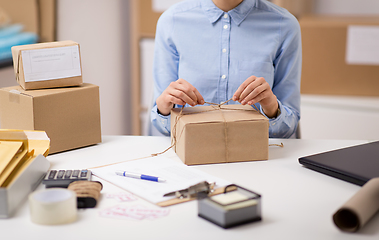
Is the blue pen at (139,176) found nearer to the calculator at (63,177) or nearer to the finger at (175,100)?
the calculator at (63,177)

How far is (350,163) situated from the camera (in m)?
0.94

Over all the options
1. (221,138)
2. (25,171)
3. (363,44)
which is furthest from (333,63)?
(25,171)

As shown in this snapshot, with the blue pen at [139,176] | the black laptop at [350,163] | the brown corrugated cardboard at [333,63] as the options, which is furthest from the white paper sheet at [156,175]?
the brown corrugated cardboard at [333,63]

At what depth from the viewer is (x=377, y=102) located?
2.12 meters

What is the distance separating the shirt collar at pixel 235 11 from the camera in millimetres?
1381

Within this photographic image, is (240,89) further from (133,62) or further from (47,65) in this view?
(133,62)

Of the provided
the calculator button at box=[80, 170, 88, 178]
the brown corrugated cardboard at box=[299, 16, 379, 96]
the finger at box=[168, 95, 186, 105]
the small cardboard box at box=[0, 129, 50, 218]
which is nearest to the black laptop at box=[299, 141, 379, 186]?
the finger at box=[168, 95, 186, 105]

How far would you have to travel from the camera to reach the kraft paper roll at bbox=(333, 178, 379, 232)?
2.22 ft

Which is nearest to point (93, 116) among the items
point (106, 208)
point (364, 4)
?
point (106, 208)

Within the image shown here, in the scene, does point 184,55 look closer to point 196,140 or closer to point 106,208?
point 196,140

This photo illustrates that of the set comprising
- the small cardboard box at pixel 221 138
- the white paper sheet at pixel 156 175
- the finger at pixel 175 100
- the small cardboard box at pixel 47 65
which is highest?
the small cardboard box at pixel 47 65

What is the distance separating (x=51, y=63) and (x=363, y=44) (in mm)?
1595

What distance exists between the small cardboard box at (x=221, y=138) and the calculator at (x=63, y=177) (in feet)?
0.78

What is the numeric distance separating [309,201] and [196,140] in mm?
302
